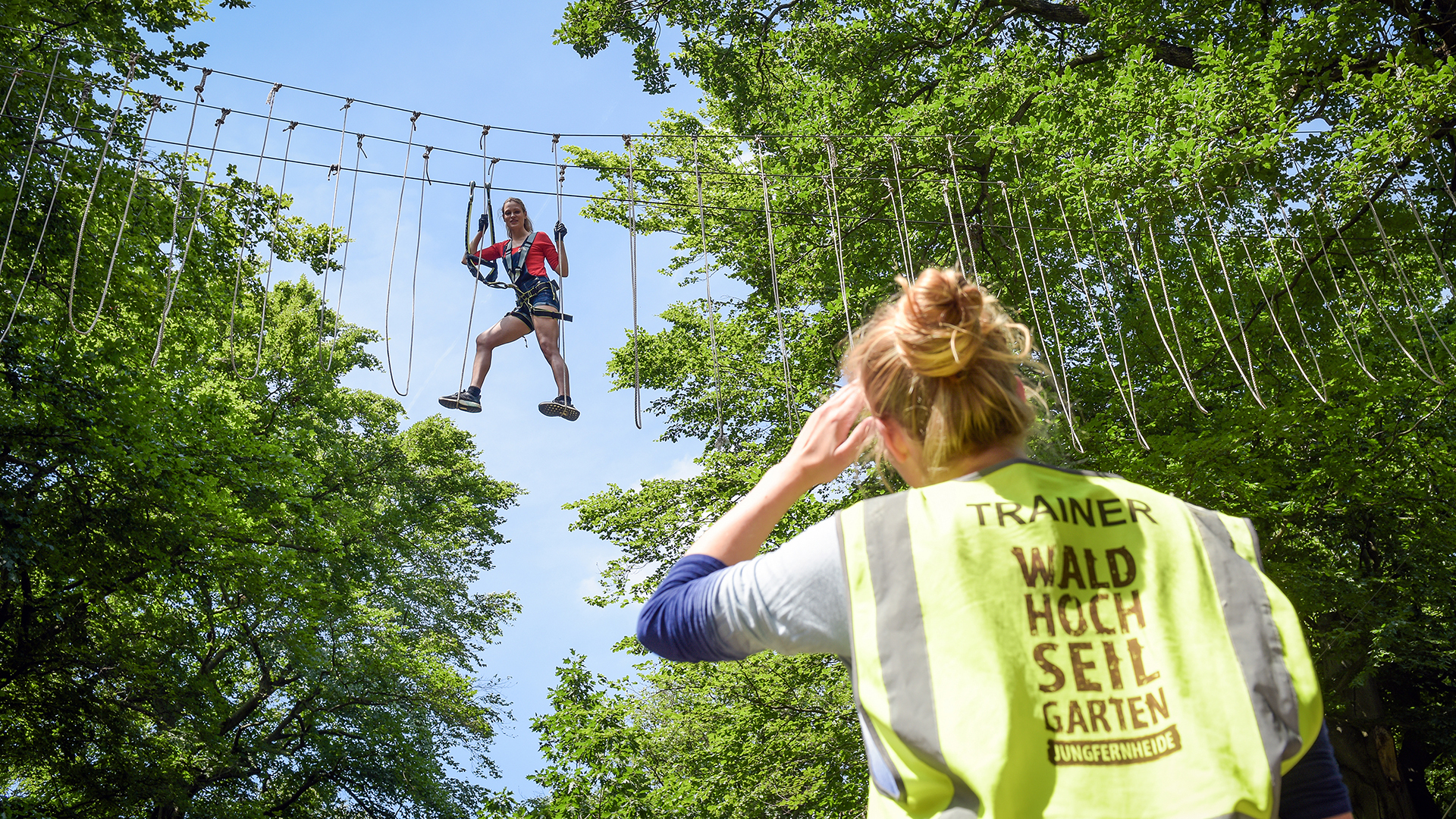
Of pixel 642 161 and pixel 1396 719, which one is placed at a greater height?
pixel 642 161

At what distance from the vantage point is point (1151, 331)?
→ 38.2 ft

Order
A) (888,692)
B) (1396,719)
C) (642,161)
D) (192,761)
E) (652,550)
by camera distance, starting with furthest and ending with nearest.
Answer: (642,161)
(652,550)
(1396,719)
(192,761)
(888,692)

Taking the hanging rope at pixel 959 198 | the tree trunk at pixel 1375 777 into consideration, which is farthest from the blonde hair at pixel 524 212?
the tree trunk at pixel 1375 777

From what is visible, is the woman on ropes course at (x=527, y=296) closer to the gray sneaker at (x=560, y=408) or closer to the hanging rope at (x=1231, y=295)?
the gray sneaker at (x=560, y=408)

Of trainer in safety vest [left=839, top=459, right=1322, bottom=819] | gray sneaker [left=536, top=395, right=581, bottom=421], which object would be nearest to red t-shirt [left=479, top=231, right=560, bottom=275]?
gray sneaker [left=536, top=395, right=581, bottom=421]

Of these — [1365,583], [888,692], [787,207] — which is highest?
[787,207]

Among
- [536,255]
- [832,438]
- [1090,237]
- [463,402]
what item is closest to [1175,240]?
[1090,237]

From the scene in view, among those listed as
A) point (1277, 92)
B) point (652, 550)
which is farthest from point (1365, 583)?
point (652, 550)

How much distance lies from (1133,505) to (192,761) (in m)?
13.7

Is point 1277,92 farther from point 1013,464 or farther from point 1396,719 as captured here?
point 1013,464

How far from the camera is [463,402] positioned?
25.0 feet

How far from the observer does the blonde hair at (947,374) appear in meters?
1.13

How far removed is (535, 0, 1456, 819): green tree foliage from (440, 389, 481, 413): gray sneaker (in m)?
3.26

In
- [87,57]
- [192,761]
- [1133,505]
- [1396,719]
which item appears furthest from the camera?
[1396,719]
